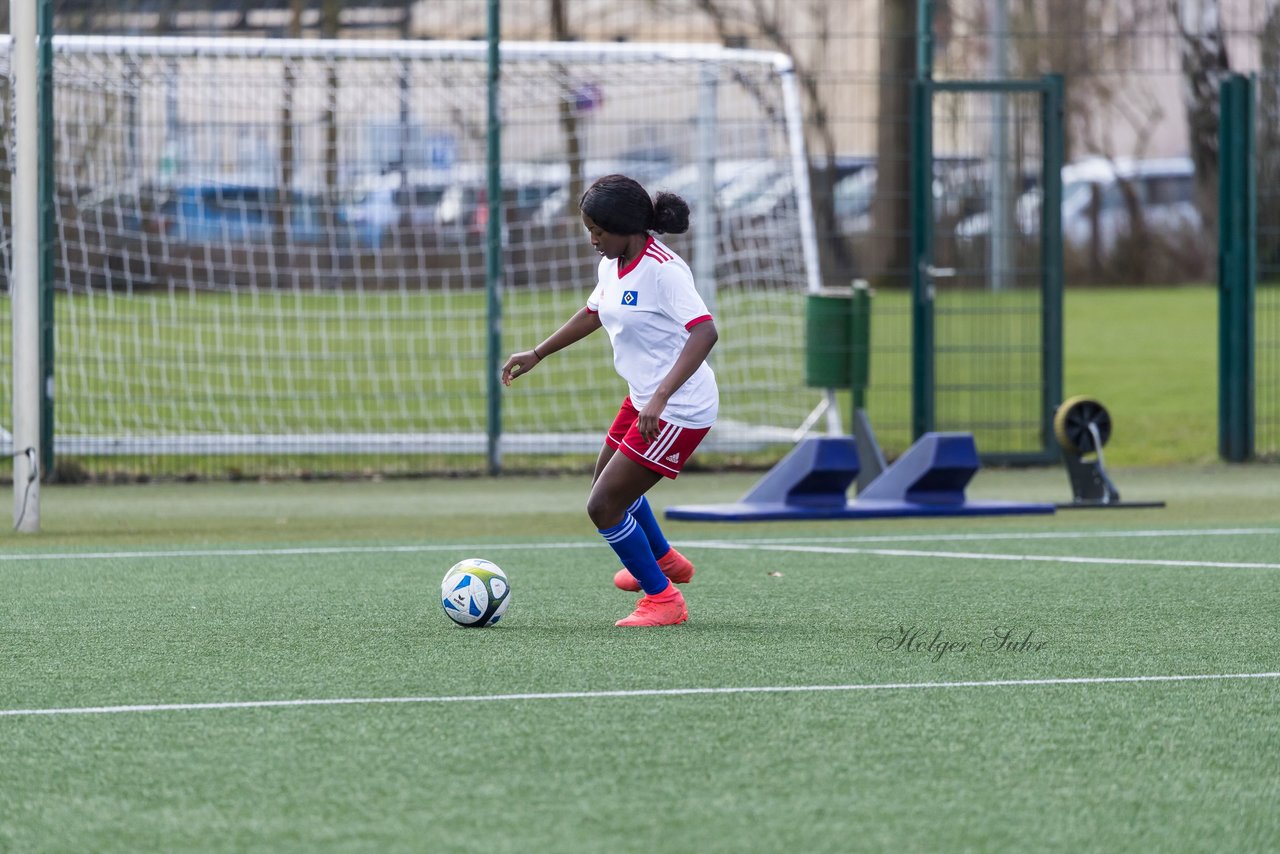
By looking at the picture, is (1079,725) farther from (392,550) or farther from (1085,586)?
(392,550)

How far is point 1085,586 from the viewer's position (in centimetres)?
816

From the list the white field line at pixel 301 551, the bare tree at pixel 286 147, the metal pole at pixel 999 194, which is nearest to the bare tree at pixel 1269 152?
the metal pole at pixel 999 194

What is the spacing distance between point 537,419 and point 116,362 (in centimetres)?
315

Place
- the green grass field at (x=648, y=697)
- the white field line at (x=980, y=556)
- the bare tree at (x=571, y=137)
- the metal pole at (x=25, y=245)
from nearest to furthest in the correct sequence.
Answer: the green grass field at (x=648, y=697)
the white field line at (x=980, y=556)
the metal pole at (x=25, y=245)
the bare tree at (x=571, y=137)

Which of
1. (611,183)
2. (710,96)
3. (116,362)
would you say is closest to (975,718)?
(611,183)

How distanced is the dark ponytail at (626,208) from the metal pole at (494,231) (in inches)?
236

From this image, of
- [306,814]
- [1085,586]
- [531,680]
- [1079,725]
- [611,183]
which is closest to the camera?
[306,814]

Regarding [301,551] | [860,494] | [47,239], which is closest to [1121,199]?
[860,494]

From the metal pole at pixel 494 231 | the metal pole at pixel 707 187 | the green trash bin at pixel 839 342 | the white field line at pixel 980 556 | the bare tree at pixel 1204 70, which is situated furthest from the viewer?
the bare tree at pixel 1204 70

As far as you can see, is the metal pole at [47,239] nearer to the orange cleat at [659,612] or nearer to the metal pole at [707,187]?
the metal pole at [707,187]

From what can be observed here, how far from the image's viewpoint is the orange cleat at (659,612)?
707cm

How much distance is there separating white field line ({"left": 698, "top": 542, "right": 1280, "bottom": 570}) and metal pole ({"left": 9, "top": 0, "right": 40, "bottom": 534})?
130 inches

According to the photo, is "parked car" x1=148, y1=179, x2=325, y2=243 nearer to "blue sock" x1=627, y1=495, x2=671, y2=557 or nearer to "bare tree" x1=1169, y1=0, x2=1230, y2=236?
"bare tree" x1=1169, y1=0, x2=1230, y2=236
